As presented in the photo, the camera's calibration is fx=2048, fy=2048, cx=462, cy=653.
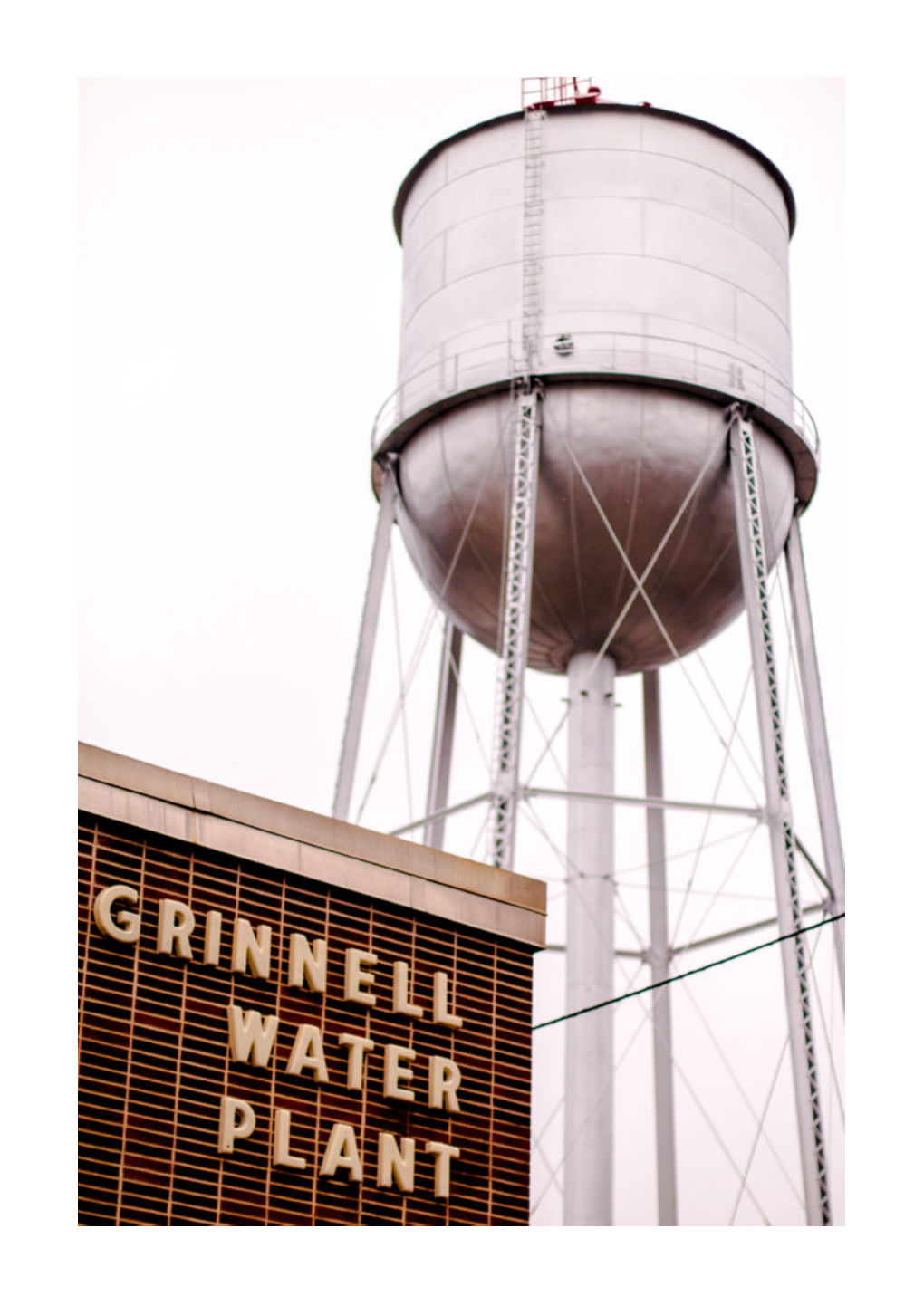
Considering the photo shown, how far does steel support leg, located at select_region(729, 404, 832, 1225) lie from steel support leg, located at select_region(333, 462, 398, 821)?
137 inches

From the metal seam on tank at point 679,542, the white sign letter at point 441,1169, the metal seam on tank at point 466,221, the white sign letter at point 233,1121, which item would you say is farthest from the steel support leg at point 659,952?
the white sign letter at point 233,1121

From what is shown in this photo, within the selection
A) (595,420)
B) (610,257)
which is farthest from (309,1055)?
(610,257)

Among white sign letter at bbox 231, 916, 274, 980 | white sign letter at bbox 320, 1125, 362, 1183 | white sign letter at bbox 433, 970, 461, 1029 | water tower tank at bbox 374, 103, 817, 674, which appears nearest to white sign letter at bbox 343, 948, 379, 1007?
white sign letter at bbox 433, 970, 461, 1029

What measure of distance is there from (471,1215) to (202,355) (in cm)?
958

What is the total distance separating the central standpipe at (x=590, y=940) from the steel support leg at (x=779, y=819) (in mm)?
2737

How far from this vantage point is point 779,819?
58.3 feet

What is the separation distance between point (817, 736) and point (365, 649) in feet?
14.5

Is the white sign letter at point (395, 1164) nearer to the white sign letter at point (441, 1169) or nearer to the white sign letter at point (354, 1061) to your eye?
the white sign letter at point (441, 1169)

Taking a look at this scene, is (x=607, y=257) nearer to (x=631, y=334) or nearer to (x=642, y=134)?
(x=631, y=334)

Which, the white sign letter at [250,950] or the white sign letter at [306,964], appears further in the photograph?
the white sign letter at [306,964]

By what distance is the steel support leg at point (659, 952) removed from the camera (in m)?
22.3

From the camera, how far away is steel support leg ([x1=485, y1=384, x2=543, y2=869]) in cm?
1695
